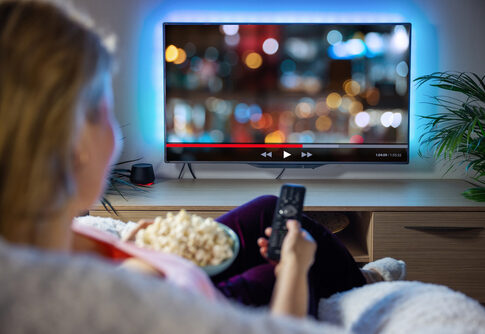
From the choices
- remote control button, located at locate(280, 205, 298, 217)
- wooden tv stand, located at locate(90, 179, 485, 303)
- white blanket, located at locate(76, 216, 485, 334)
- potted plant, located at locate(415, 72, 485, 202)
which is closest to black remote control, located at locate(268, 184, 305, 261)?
remote control button, located at locate(280, 205, 298, 217)

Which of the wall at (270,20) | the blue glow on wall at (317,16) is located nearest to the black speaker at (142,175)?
the wall at (270,20)

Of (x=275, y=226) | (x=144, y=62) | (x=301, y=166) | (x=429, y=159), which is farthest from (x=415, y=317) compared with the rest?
(x=144, y=62)

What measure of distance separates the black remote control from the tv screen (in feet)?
4.27

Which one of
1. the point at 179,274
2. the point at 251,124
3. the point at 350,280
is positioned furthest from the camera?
the point at 251,124

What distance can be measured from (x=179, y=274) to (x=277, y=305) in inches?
8.6

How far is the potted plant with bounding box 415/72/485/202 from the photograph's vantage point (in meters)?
2.18

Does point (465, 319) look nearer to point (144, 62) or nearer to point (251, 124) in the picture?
point (251, 124)

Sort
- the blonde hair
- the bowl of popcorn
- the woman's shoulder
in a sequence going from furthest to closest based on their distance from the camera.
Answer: the bowl of popcorn < the blonde hair < the woman's shoulder

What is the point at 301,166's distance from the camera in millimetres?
2646

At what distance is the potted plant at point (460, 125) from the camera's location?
218 cm

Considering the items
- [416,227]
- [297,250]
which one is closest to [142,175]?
[416,227]

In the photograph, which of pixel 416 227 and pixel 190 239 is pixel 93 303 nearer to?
pixel 190 239

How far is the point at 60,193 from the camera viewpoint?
0.60 meters

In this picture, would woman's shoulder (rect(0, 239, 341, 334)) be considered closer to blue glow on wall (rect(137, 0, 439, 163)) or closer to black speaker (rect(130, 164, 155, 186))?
black speaker (rect(130, 164, 155, 186))
